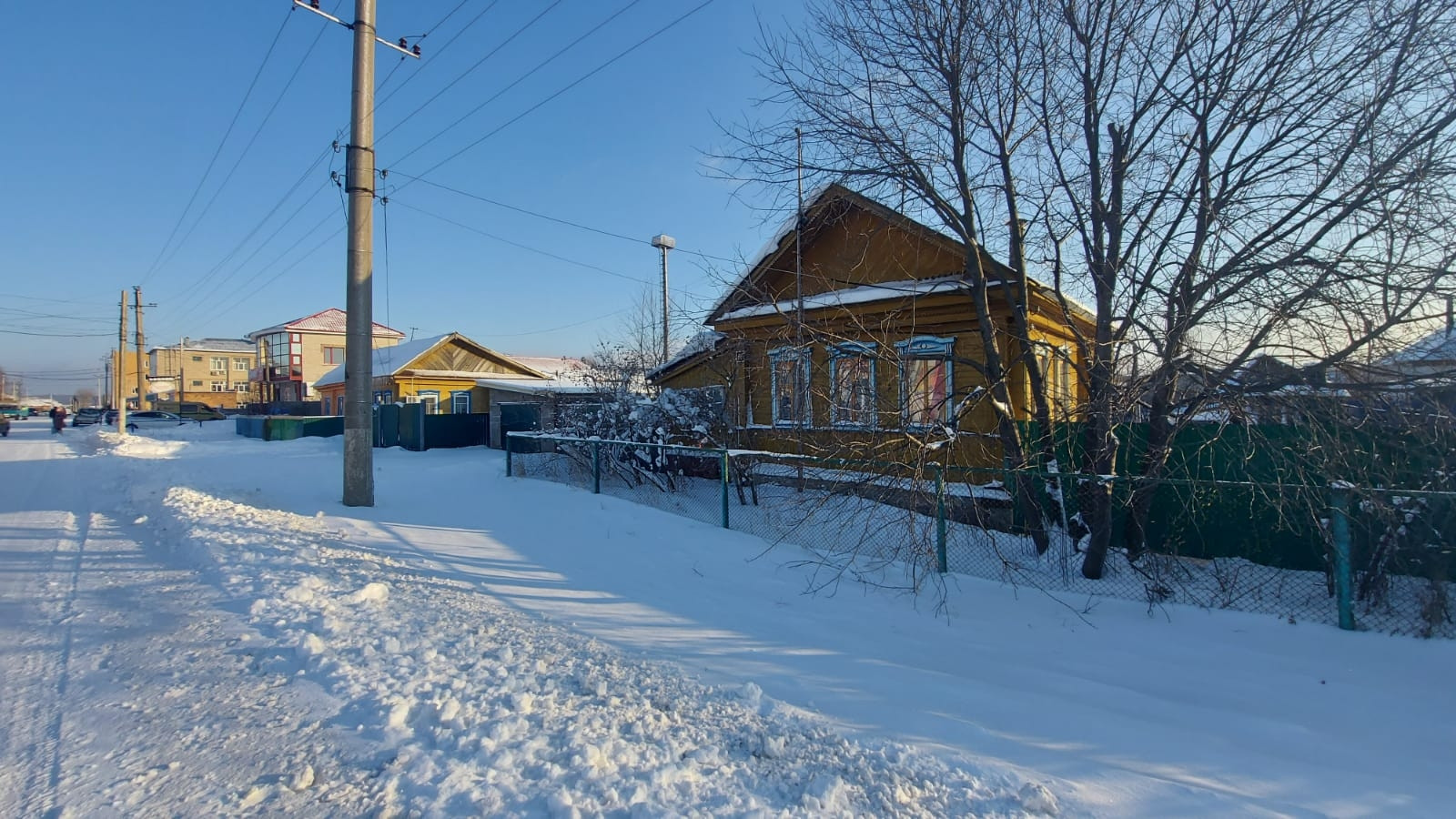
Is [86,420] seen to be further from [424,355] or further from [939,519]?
[939,519]

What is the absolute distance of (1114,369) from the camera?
6.43m

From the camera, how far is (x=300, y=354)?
58281 millimetres

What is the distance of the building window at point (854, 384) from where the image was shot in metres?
7.15

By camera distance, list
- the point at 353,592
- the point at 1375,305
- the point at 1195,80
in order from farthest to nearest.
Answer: the point at 1195,80
the point at 353,592
the point at 1375,305

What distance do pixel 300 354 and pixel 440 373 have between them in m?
36.1

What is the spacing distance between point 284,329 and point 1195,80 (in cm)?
6575

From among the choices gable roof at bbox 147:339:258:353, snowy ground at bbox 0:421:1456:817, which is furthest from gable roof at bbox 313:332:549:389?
gable roof at bbox 147:339:258:353

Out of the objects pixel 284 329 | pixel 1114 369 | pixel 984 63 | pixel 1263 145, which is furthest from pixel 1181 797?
pixel 284 329

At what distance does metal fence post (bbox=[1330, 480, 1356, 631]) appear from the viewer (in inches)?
198

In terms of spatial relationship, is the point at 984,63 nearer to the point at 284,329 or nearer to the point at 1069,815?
the point at 1069,815

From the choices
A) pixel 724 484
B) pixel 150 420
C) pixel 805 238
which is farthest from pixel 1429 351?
pixel 150 420

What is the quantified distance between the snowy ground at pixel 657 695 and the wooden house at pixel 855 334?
6.91ft

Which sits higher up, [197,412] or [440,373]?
[440,373]

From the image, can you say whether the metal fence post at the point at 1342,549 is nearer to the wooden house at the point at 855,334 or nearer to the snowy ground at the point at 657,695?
the snowy ground at the point at 657,695
